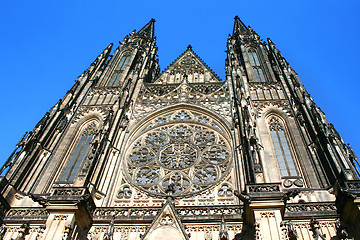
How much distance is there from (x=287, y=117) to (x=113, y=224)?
9409 mm

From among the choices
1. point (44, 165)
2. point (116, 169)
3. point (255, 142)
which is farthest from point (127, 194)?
point (255, 142)

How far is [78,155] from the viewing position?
49.7ft

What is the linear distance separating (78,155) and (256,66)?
38.8 feet

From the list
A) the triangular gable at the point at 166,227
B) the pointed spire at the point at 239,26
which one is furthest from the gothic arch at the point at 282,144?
the pointed spire at the point at 239,26

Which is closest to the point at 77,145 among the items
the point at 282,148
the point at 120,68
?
the point at 120,68

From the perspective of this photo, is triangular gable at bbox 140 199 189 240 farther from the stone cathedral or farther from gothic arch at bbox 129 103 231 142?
gothic arch at bbox 129 103 231 142

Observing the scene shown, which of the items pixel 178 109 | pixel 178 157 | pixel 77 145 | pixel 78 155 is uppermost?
pixel 178 109

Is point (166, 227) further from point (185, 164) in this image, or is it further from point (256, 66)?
point (256, 66)

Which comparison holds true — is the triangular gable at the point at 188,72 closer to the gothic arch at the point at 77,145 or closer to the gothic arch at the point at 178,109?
the gothic arch at the point at 178,109

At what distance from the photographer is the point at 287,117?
52.6 ft

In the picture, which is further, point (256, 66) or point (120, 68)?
point (120, 68)

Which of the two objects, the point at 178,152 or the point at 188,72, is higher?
the point at 188,72

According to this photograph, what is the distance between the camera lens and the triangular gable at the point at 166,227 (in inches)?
405

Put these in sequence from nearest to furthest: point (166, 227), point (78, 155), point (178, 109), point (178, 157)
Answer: point (166, 227) → point (178, 157) → point (78, 155) → point (178, 109)
